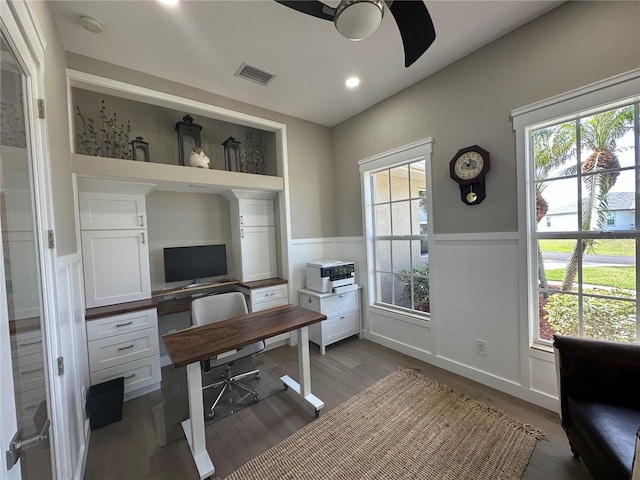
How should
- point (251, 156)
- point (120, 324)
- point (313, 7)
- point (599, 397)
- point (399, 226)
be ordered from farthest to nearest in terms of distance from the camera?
point (251, 156), point (399, 226), point (120, 324), point (599, 397), point (313, 7)

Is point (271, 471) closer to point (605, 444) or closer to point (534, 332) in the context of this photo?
point (605, 444)

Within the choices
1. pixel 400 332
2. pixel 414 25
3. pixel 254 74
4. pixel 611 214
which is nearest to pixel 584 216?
pixel 611 214

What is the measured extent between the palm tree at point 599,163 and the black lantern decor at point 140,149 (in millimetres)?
3781

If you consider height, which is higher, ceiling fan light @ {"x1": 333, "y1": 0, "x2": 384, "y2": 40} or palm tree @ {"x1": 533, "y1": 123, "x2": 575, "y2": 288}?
ceiling fan light @ {"x1": 333, "y1": 0, "x2": 384, "y2": 40}

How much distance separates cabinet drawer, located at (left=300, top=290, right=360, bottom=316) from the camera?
122 inches

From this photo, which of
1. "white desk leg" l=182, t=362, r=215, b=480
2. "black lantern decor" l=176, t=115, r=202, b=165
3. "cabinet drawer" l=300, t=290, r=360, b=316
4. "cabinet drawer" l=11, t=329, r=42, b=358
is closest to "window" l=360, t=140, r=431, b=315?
"cabinet drawer" l=300, t=290, r=360, b=316

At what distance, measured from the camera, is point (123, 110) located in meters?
2.79

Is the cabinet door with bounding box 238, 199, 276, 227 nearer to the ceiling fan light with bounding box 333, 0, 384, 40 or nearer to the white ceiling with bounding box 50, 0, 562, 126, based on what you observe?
the white ceiling with bounding box 50, 0, 562, 126

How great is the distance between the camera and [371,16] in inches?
47.6

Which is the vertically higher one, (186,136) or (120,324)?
(186,136)

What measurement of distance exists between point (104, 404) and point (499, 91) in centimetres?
399

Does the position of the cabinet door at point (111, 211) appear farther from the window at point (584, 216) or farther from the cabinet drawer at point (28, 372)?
the window at point (584, 216)

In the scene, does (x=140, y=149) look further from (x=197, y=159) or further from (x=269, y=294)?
(x=269, y=294)

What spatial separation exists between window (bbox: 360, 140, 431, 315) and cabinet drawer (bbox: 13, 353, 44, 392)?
290cm
